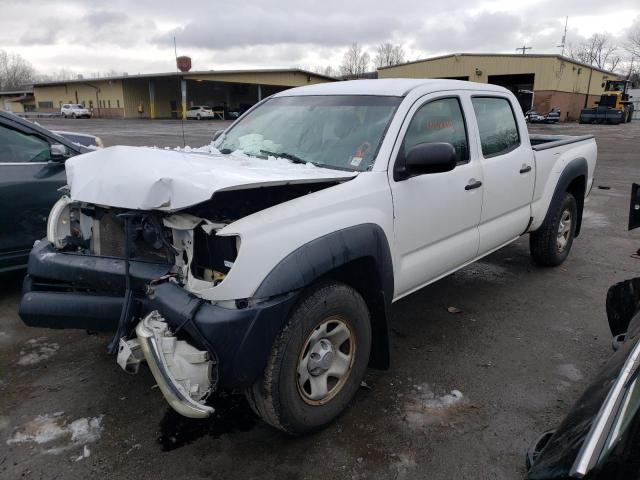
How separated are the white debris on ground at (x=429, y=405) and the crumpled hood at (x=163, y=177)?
1.45 m

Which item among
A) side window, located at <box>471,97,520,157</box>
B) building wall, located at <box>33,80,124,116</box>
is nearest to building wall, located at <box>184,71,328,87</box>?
building wall, located at <box>33,80,124,116</box>

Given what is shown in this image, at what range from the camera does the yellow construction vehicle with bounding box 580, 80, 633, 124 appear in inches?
1531

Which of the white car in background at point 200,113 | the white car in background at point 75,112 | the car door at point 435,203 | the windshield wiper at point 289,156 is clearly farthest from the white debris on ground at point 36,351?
the white car in background at point 75,112

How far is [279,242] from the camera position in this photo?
7.93ft

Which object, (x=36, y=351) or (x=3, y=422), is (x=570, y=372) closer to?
(x=3, y=422)

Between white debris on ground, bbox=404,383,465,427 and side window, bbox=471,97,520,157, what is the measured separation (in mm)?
1933

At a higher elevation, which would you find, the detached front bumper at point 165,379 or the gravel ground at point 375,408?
the detached front bumper at point 165,379

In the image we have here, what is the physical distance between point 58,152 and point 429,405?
3.85m

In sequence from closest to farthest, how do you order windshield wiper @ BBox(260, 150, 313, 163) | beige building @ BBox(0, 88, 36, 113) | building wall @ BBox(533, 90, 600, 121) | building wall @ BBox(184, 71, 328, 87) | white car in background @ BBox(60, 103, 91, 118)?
windshield wiper @ BBox(260, 150, 313, 163)
building wall @ BBox(533, 90, 600, 121)
building wall @ BBox(184, 71, 328, 87)
white car in background @ BBox(60, 103, 91, 118)
beige building @ BBox(0, 88, 36, 113)

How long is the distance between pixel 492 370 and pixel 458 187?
1314 mm

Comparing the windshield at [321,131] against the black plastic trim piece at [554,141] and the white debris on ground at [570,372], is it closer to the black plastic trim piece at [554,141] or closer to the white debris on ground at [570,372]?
the white debris on ground at [570,372]

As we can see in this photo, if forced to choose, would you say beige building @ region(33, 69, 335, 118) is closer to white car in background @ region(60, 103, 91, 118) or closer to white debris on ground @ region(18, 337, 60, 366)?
white car in background @ region(60, 103, 91, 118)

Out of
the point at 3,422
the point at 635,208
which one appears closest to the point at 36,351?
the point at 3,422

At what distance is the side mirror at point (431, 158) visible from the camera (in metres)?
2.96
